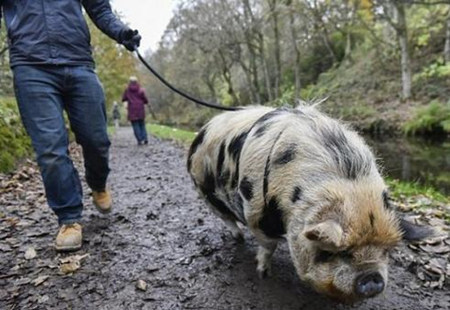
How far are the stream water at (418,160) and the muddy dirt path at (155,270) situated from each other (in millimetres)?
3227

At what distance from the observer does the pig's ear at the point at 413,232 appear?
229 centimetres

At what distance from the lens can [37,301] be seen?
2752 mm

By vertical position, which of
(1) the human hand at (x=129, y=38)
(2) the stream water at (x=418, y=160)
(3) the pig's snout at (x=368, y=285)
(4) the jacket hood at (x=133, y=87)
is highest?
(1) the human hand at (x=129, y=38)

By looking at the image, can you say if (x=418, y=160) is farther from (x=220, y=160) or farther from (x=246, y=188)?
(x=246, y=188)

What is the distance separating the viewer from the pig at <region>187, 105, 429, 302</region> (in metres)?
2.09

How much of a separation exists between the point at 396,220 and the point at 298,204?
1.67ft

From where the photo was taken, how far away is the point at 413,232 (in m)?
2.31

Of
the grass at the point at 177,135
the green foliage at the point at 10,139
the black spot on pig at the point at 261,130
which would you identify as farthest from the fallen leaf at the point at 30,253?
the grass at the point at 177,135

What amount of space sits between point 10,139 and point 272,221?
240 inches

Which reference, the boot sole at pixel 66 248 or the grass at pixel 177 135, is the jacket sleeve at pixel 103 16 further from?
the grass at pixel 177 135

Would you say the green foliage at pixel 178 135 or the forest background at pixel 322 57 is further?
the forest background at pixel 322 57

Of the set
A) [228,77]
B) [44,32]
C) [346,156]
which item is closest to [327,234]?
[346,156]

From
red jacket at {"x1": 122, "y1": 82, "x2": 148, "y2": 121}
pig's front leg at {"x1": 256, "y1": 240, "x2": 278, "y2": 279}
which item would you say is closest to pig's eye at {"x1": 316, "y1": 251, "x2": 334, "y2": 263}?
pig's front leg at {"x1": 256, "y1": 240, "x2": 278, "y2": 279}

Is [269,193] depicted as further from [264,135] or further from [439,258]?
[439,258]
